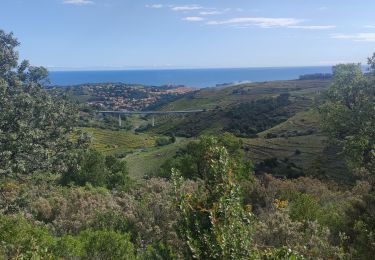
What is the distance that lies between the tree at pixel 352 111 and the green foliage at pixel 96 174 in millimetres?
27507

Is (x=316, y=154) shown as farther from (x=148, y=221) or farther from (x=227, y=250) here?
(x=227, y=250)

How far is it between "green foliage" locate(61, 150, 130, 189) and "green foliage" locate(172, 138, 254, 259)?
4497 cm

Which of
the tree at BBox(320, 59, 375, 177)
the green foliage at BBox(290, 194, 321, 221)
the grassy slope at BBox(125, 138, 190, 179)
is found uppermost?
the tree at BBox(320, 59, 375, 177)

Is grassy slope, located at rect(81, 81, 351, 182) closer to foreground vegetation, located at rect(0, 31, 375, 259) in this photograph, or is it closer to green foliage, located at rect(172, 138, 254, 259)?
foreground vegetation, located at rect(0, 31, 375, 259)

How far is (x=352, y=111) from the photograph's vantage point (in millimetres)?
32938

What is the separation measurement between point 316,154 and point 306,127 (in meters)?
25.3

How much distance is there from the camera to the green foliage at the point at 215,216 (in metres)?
7.83

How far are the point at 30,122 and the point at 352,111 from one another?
22.7m

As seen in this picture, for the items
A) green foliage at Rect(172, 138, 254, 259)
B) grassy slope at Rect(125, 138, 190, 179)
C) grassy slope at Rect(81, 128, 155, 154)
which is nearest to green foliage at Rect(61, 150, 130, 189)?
grassy slope at Rect(125, 138, 190, 179)

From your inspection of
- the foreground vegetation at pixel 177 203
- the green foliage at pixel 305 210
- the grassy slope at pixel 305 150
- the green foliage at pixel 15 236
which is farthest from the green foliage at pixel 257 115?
the green foliage at pixel 15 236

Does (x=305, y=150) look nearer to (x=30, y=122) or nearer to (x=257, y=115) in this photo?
(x=30, y=122)

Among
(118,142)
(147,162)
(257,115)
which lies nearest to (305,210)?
(147,162)

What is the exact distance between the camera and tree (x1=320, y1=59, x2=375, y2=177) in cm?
3067

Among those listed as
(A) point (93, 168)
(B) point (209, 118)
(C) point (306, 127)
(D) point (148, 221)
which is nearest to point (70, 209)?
(D) point (148, 221)
